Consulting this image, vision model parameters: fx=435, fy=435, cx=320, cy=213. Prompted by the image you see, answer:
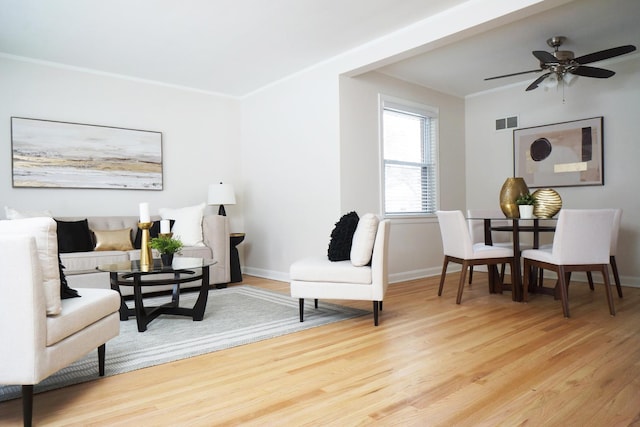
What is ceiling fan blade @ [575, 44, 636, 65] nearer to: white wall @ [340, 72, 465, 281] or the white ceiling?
the white ceiling

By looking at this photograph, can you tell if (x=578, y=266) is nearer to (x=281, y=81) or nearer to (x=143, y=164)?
(x=281, y=81)

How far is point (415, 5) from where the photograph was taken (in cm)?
341

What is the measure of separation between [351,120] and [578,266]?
99.2 inches

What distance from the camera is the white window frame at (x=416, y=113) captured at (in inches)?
195

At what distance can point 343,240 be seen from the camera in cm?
336

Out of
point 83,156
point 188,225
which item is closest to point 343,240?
point 188,225

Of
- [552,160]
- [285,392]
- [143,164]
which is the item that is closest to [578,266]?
[552,160]

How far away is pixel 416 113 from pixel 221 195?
2.61 metres

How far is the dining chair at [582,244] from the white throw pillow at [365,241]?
1.44 meters

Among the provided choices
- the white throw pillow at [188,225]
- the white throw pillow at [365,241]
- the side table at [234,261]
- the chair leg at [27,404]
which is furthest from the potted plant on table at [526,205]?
the chair leg at [27,404]

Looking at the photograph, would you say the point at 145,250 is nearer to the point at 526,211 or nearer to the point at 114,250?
the point at 114,250

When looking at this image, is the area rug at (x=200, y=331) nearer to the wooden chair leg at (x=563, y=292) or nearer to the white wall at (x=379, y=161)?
the white wall at (x=379, y=161)

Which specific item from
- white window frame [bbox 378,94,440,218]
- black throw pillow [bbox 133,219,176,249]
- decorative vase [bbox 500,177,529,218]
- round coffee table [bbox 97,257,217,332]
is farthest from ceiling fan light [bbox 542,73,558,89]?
black throw pillow [bbox 133,219,176,249]

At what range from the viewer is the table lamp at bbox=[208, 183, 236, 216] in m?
5.28
